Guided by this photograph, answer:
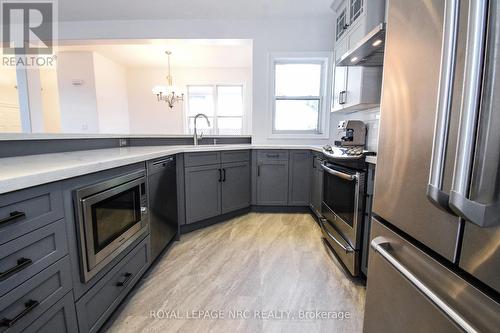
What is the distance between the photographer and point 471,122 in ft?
1.48

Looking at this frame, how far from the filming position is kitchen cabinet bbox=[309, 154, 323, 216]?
2.49m

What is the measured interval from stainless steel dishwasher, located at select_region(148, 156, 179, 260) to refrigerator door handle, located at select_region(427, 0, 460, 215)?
1611mm

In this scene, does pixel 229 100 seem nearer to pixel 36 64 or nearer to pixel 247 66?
pixel 247 66

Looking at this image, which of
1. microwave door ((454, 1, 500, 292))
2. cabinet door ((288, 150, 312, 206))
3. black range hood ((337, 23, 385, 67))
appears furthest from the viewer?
cabinet door ((288, 150, 312, 206))

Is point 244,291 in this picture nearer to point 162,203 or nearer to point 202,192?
point 162,203

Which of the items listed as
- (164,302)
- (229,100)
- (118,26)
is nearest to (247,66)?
(229,100)

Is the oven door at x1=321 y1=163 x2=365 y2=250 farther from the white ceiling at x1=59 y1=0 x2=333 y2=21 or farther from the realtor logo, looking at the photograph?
the realtor logo

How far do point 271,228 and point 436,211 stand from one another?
6.84 feet

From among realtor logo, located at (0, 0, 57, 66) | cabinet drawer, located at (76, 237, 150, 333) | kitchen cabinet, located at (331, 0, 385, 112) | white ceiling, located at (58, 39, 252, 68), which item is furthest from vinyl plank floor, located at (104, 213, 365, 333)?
realtor logo, located at (0, 0, 57, 66)

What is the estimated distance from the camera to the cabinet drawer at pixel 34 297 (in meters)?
→ 0.69

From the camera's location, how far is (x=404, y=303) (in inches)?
28.1

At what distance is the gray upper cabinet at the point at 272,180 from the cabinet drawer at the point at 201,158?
686 millimetres

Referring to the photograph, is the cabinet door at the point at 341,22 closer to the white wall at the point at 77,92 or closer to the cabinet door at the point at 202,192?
the cabinet door at the point at 202,192

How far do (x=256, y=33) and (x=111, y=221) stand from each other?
9.84 ft
